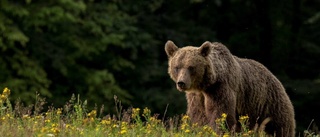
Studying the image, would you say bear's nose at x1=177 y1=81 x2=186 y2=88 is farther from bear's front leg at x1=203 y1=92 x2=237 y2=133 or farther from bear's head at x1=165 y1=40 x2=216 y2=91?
bear's front leg at x1=203 y1=92 x2=237 y2=133

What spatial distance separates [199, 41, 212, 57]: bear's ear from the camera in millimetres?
10203

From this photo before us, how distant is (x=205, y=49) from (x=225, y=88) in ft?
1.72

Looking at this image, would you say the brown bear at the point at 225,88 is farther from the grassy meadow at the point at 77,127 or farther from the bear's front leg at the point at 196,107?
the grassy meadow at the point at 77,127

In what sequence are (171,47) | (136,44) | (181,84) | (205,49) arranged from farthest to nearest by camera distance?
(136,44), (171,47), (205,49), (181,84)

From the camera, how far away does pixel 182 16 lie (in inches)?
1128

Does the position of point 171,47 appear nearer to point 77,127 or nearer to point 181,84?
point 181,84

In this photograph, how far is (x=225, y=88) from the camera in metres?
10.3

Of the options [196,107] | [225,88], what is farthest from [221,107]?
[196,107]

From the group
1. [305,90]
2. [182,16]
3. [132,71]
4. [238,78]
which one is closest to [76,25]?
[132,71]

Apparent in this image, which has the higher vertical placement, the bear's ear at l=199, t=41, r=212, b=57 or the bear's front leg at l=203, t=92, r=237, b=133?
the bear's ear at l=199, t=41, r=212, b=57

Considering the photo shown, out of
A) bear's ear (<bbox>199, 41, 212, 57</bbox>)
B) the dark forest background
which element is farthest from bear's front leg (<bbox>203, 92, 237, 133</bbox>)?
the dark forest background

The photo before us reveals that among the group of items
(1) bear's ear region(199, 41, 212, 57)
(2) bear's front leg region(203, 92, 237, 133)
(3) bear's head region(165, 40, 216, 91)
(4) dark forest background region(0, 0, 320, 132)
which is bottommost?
(2) bear's front leg region(203, 92, 237, 133)

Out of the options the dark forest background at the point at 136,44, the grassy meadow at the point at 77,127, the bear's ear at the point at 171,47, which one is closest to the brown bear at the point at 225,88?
the bear's ear at the point at 171,47

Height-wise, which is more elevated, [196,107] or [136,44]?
[136,44]
